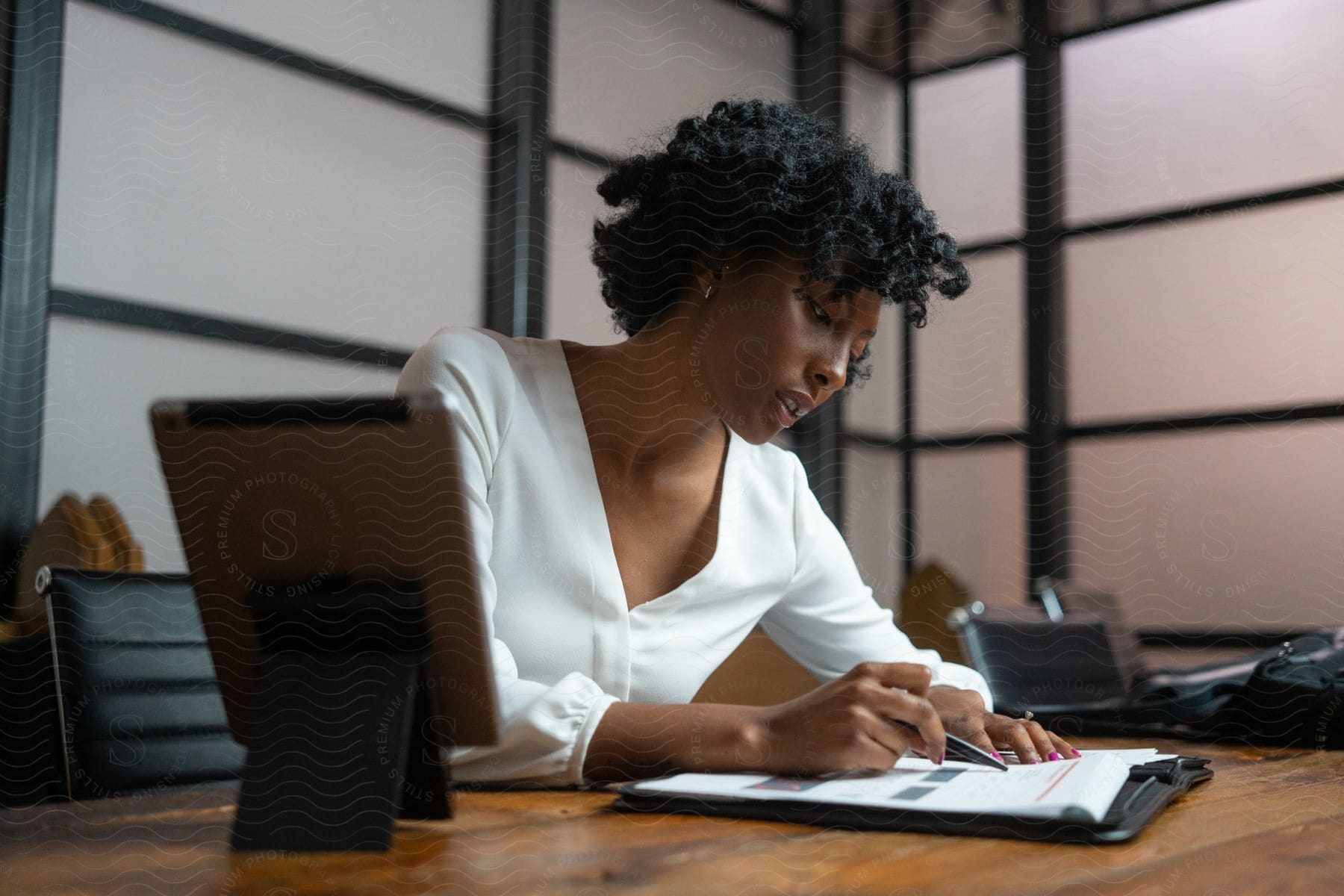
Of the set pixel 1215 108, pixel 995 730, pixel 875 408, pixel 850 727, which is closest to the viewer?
pixel 850 727

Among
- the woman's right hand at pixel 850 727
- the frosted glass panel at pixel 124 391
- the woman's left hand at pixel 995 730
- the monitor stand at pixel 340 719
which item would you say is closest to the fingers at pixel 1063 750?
the woman's left hand at pixel 995 730

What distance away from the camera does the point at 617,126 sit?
1.11 metres

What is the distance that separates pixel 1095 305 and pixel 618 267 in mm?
774

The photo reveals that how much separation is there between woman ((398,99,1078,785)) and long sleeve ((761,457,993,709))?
1cm

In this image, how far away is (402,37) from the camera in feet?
4.05

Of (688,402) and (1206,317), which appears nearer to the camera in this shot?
(688,402)

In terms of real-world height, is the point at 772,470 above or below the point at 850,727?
above

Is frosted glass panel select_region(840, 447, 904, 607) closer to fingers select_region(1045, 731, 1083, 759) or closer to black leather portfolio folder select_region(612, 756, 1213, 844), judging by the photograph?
fingers select_region(1045, 731, 1083, 759)

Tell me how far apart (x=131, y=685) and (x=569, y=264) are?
A: 648 mm

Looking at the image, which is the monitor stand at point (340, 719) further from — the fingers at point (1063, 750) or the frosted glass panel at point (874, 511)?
the frosted glass panel at point (874, 511)

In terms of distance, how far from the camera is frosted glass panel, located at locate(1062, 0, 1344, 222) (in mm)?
1428

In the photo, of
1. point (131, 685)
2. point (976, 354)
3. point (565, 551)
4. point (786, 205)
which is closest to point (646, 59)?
point (976, 354)

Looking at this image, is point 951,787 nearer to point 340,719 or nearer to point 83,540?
point 340,719

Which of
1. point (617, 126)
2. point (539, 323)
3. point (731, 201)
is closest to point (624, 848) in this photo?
point (731, 201)
